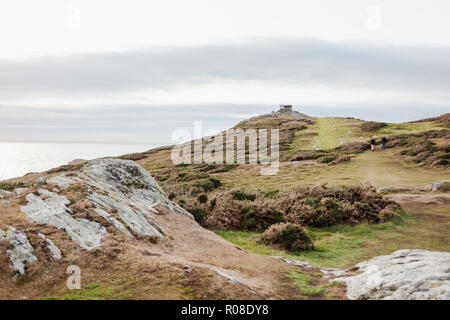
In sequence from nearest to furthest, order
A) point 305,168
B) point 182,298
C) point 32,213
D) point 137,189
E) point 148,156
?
point 182,298, point 32,213, point 137,189, point 305,168, point 148,156

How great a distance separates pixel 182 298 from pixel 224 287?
909 millimetres

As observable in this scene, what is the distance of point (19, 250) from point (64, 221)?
5.78 ft

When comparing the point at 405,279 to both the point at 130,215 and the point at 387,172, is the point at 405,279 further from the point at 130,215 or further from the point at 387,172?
the point at 387,172

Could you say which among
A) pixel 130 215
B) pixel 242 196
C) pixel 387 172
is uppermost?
pixel 130 215

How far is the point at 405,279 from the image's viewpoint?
680 cm

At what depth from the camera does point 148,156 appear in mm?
69562

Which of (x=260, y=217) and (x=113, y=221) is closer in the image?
(x=113, y=221)

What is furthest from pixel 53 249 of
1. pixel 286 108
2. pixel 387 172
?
pixel 286 108

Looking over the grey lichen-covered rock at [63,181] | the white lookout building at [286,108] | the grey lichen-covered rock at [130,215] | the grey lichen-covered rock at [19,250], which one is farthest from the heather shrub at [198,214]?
the white lookout building at [286,108]

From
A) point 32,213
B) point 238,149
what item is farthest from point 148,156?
point 32,213

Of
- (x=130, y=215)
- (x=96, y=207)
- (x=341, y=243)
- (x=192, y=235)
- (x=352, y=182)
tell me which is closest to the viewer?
(x=96, y=207)

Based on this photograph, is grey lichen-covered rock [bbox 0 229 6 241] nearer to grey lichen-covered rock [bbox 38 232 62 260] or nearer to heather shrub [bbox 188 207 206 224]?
grey lichen-covered rock [bbox 38 232 62 260]
